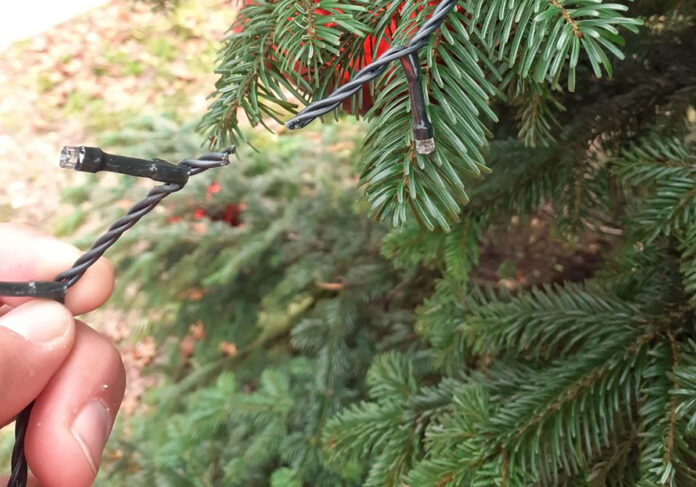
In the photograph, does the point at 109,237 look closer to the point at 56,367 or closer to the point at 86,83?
the point at 56,367

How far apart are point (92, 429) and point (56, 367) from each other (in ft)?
0.29

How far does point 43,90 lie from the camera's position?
3176 mm

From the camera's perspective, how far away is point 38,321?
24.0 inches

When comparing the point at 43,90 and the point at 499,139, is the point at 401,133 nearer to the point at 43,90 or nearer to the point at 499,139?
the point at 499,139

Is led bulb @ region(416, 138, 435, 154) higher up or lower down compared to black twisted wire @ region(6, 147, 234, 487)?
higher up

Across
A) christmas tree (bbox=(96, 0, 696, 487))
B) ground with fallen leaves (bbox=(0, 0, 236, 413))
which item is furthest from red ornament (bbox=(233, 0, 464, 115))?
ground with fallen leaves (bbox=(0, 0, 236, 413))

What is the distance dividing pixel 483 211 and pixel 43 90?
315cm

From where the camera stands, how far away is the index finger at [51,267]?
690 mm

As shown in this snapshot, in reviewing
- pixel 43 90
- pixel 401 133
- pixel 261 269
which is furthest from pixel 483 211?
pixel 43 90

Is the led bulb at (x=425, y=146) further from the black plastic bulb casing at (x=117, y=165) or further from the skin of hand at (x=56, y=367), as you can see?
the skin of hand at (x=56, y=367)

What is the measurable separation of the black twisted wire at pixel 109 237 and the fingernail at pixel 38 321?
0.03 m

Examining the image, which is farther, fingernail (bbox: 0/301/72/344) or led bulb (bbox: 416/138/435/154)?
fingernail (bbox: 0/301/72/344)

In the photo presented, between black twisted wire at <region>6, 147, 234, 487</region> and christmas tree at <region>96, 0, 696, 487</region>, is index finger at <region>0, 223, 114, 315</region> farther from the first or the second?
christmas tree at <region>96, 0, 696, 487</region>

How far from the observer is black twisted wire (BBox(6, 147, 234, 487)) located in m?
0.50
